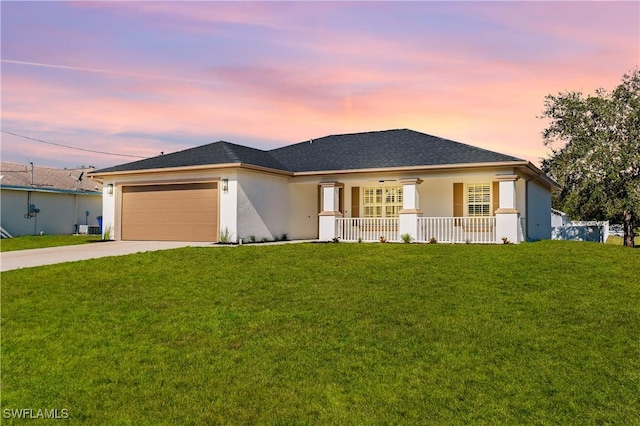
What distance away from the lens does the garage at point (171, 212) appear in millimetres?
19172

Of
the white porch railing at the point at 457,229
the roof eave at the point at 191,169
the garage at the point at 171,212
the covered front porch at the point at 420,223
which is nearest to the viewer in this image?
the covered front porch at the point at 420,223

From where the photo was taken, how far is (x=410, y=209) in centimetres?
1839

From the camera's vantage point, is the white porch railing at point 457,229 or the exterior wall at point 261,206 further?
the exterior wall at point 261,206

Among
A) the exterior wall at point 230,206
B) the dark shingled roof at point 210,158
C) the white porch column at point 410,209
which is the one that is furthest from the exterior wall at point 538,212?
the exterior wall at point 230,206

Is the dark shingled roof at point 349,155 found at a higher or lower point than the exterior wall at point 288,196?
higher

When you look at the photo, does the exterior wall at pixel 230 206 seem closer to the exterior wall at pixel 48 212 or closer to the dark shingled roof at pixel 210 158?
the dark shingled roof at pixel 210 158

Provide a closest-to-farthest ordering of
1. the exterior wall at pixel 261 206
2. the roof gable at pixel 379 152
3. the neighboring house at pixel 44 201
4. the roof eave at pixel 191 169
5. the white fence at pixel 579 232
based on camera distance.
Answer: the roof eave at pixel 191 169, the roof gable at pixel 379 152, the exterior wall at pixel 261 206, the neighboring house at pixel 44 201, the white fence at pixel 579 232

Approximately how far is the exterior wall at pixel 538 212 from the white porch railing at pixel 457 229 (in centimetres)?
346

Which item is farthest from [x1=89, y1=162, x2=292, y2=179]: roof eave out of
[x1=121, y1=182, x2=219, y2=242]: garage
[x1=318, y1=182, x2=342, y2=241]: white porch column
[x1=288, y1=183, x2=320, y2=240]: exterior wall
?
[x1=318, y1=182, x2=342, y2=241]: white porch column

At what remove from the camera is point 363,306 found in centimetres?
868

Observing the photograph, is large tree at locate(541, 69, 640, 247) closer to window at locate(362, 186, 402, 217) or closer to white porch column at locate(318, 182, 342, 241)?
window at locate(362, 186, 402, 217)

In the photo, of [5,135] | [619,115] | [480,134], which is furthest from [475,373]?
[5,135]

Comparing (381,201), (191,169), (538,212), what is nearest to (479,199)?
(381,201)

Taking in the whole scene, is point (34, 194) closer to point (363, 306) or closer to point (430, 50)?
point (430, 50)
